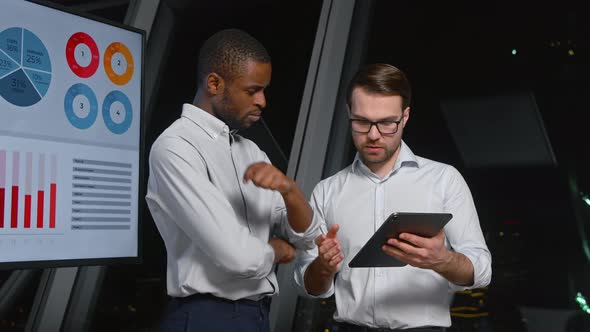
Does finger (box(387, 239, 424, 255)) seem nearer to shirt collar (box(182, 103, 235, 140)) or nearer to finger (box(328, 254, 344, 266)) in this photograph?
finger (box(328, 254, 344, 266))

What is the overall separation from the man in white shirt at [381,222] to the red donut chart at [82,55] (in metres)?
0.88

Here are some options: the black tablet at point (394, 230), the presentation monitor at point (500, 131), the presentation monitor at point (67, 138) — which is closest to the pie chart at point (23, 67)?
the presentation monitor at point (67, 138)

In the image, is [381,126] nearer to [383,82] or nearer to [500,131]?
[383,82]

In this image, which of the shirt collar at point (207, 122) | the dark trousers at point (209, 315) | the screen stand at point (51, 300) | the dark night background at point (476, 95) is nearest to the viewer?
the dark trousers at point (209, 315)

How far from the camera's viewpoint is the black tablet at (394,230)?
57.5 inches

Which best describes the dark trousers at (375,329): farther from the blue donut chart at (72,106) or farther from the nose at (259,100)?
the blue donut chart at (72,106)

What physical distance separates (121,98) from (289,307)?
112cm

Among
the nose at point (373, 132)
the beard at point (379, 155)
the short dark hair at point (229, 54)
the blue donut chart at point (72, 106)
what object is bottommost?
the blue donut chart at point (72, 106)

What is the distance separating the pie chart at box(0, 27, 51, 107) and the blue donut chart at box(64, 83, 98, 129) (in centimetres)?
8

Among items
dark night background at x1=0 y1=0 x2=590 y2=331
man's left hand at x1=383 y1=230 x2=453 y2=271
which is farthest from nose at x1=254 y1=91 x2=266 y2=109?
dark night background at x1=0 y1=0 x2=590 y2=331

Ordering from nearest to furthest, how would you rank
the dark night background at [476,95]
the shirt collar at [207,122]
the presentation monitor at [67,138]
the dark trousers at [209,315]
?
1. the dark trousers at [209,315]
2. the shirt collar at [207,122]
3. the presentation monitor at [67,138]
4. the dark night background at [476,95]

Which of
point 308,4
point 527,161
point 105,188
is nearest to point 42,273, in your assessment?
point 105,188

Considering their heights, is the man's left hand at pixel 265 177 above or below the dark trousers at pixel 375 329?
above

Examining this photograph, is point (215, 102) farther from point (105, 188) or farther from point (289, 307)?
point (289, 307)
